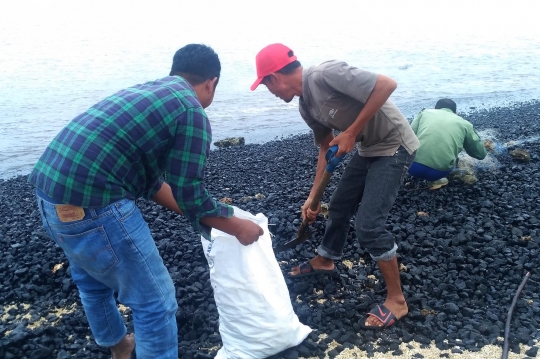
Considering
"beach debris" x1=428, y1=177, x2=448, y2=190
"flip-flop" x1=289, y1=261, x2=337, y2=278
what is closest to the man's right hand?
"flip-flop" x1=289, y1=261, x2=337, y2=278

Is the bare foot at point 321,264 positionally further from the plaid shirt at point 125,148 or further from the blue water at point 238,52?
the blue water at point 238,52

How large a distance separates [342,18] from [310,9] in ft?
30.7

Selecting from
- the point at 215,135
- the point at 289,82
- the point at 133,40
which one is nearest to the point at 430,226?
the point at 289,82

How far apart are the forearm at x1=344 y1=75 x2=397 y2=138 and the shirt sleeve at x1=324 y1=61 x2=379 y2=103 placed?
1.4 inches

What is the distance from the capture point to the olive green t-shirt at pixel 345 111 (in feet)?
10.5

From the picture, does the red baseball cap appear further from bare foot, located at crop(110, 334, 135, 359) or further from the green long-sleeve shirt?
the green long-sleeve shirt

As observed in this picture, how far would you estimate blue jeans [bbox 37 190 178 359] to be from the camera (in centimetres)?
230

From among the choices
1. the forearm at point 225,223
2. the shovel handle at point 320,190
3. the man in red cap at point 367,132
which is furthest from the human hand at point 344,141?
the forearm at point 225,223

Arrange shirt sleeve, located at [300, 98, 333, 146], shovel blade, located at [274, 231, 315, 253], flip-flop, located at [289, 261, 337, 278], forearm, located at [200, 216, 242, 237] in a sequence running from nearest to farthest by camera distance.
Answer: forearm, located at [200, 216, 242, 237] → shirt sleeve, located at [300, 98, 333, 146] → flip-flop, located at [289, 261, 337, 278] → shovel blade, located at [274, 231, 315, 253]

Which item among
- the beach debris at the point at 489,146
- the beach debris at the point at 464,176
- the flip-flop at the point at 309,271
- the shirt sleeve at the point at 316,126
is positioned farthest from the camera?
the beach debris at the point at 489,146

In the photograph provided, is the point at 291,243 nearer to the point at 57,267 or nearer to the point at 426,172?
the point at 57,267

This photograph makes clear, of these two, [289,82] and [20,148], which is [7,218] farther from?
[20,148]

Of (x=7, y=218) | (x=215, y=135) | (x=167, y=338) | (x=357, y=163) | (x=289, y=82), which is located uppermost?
(x=289, y=82)

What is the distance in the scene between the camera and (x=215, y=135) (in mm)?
15523
